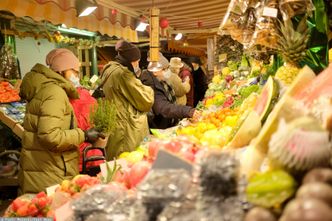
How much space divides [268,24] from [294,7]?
0.30 m

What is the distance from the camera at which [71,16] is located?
183 inches

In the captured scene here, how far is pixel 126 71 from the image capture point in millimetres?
4434

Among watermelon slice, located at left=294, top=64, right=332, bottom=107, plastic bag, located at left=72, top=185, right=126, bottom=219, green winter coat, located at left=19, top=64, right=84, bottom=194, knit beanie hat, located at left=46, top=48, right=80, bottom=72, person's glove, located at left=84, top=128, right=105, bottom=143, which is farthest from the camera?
knit beanie hat, located at left=46, top=48, right=80, bottom=72

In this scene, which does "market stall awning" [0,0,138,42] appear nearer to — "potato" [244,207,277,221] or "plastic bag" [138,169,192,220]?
"plastic bag" [138,169,192,220]

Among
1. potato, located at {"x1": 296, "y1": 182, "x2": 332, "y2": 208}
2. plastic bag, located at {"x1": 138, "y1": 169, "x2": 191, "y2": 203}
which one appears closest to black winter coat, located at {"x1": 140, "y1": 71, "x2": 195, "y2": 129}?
plastic bag, located at {"x1": 138, "y1": 169, "x2": 191, "y2": 203}

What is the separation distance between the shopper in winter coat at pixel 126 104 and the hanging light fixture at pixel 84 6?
71cm

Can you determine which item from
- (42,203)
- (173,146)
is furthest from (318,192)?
(42,203)

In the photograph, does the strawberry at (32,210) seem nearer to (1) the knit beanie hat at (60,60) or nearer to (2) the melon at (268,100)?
(2) the melon at (268,100)

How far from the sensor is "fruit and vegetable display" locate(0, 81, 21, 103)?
616cm

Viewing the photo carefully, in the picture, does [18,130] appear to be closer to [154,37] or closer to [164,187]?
[154,37]

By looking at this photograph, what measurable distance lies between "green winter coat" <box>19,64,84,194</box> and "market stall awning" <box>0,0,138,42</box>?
0.80 metres

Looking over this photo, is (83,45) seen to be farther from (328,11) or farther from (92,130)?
(328,11)

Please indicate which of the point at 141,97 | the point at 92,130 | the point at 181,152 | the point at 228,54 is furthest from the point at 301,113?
the point at 228,54

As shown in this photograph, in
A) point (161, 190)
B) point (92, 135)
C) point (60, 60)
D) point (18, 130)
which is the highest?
point (60, 60)
